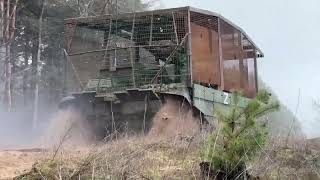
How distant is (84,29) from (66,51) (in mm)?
700

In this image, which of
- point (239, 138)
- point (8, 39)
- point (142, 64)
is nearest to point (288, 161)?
point (239, 138)

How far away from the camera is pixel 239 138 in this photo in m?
4.64

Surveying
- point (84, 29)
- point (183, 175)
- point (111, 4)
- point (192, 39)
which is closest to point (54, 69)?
point (111, 4)

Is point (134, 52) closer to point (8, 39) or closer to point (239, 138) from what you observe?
point (239, 138)

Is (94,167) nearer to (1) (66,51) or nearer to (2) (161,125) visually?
(2) (161,125)

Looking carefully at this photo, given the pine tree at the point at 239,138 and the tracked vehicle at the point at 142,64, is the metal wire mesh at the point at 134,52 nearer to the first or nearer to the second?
the tracked vehicle at the point at 142,64

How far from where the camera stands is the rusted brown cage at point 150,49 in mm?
11898

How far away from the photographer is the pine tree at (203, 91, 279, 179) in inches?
182

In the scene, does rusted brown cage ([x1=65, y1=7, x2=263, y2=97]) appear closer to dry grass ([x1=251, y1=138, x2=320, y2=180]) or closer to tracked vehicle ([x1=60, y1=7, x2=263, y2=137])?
tracked vehicle ([x1=60, y1=7, x2=263, y2=137])

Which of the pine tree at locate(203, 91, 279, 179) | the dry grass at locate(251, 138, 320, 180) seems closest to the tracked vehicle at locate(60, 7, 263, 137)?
the dry grass at locate(251, 138, 320, 180)

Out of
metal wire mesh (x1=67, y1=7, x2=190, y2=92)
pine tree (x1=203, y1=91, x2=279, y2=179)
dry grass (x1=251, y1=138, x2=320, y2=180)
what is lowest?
dry grass (x1=251, y1=138, x2=320, y2=180)

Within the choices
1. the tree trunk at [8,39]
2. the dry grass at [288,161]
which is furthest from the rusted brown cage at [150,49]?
the tree trunk at [8,39]

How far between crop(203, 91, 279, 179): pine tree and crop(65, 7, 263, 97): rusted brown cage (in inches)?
268

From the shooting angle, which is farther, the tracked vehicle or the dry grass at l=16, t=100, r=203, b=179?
the tracked vehicle
